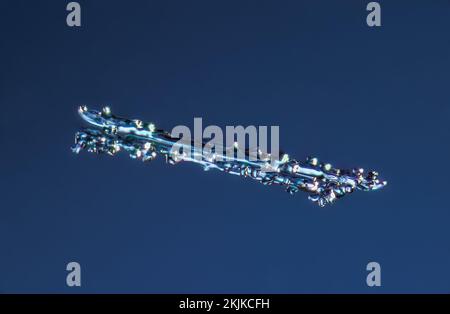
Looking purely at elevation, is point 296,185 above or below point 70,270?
above

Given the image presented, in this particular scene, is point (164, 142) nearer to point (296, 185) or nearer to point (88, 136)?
point (88, 136)

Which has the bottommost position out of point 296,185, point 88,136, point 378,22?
point 296,185

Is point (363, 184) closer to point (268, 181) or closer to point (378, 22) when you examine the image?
point (268, 181)

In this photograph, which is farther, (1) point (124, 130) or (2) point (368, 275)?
(2) point (368, 275)
